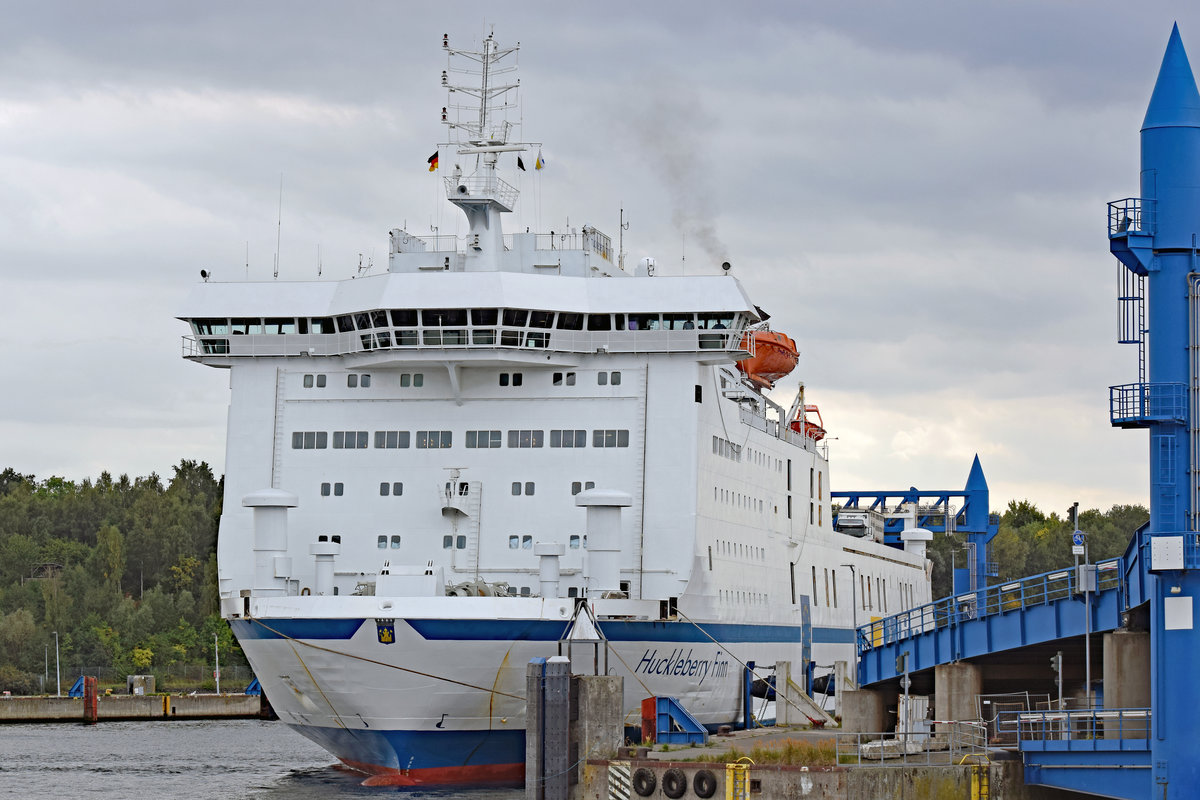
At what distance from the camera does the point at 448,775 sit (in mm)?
34625

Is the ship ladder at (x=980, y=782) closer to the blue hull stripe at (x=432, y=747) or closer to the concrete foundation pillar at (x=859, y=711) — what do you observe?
the concrete foundation pillar at (x=859, y=711)

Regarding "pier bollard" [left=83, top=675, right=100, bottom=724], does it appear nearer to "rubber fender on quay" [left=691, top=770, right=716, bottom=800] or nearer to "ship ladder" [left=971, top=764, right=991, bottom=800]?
"rubber fender on quay" [left=691, top=770, right=716, bottom=800]

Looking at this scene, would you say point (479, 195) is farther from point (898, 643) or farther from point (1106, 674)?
point (1106, 674)

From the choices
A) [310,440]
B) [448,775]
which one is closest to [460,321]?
[310,440]

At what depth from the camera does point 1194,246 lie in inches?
1005

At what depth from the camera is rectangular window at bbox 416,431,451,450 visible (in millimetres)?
37625

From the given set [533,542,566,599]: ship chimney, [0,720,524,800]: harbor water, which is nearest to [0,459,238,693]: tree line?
[0,720,524,800]: harbor water

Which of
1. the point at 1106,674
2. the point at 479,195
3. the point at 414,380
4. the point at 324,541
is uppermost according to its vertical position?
the point at 479,195

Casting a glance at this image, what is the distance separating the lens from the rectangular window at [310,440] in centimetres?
3806

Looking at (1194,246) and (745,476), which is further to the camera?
(745,476)

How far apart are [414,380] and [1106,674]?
16.9 meters

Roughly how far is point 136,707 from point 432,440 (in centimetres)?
4096

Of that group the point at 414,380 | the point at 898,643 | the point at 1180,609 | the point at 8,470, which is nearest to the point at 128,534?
the point at 8,470

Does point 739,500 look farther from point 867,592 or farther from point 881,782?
point 867,592
